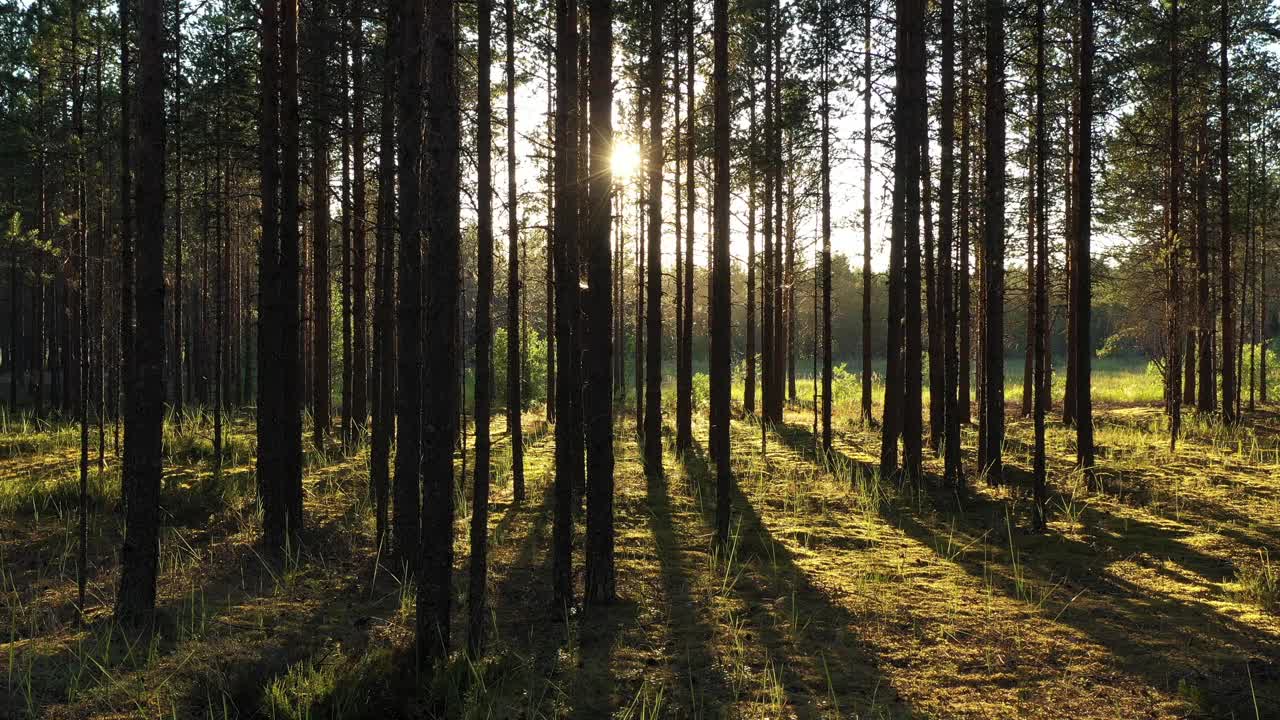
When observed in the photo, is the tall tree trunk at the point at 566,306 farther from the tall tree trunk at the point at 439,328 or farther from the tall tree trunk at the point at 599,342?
the tall tree trunk at the point at 439,328

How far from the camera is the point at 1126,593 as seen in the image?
7422mm

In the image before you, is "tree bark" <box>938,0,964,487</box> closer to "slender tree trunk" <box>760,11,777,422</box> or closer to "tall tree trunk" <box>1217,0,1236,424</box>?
"slender tree trunk" <box>760,11,777,422</box>

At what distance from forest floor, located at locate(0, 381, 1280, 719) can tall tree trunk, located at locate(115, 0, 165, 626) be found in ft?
1.30

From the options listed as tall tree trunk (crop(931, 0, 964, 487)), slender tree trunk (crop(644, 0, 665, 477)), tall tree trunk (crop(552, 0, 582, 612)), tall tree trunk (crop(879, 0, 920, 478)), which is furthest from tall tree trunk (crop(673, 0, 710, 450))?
tall tree trunk (crop(552, 0, 582, 612))

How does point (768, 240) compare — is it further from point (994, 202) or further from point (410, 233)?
point (410, 233)

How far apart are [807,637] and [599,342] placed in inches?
127

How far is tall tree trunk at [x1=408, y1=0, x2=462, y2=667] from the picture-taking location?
17.4ft

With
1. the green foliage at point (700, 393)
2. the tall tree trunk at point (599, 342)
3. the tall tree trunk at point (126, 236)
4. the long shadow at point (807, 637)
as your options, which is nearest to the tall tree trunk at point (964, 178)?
the long shadow at point (807, 637)

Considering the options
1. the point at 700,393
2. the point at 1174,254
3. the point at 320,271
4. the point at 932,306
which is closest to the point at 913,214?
the point at 932,306

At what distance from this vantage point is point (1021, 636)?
20.8 ft

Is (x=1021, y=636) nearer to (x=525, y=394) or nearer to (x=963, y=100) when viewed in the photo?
(x=963, y=100)

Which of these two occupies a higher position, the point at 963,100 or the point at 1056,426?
the point at 963,100

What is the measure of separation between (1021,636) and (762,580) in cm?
257

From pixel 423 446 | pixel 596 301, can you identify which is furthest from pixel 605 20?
pixel 423 446
